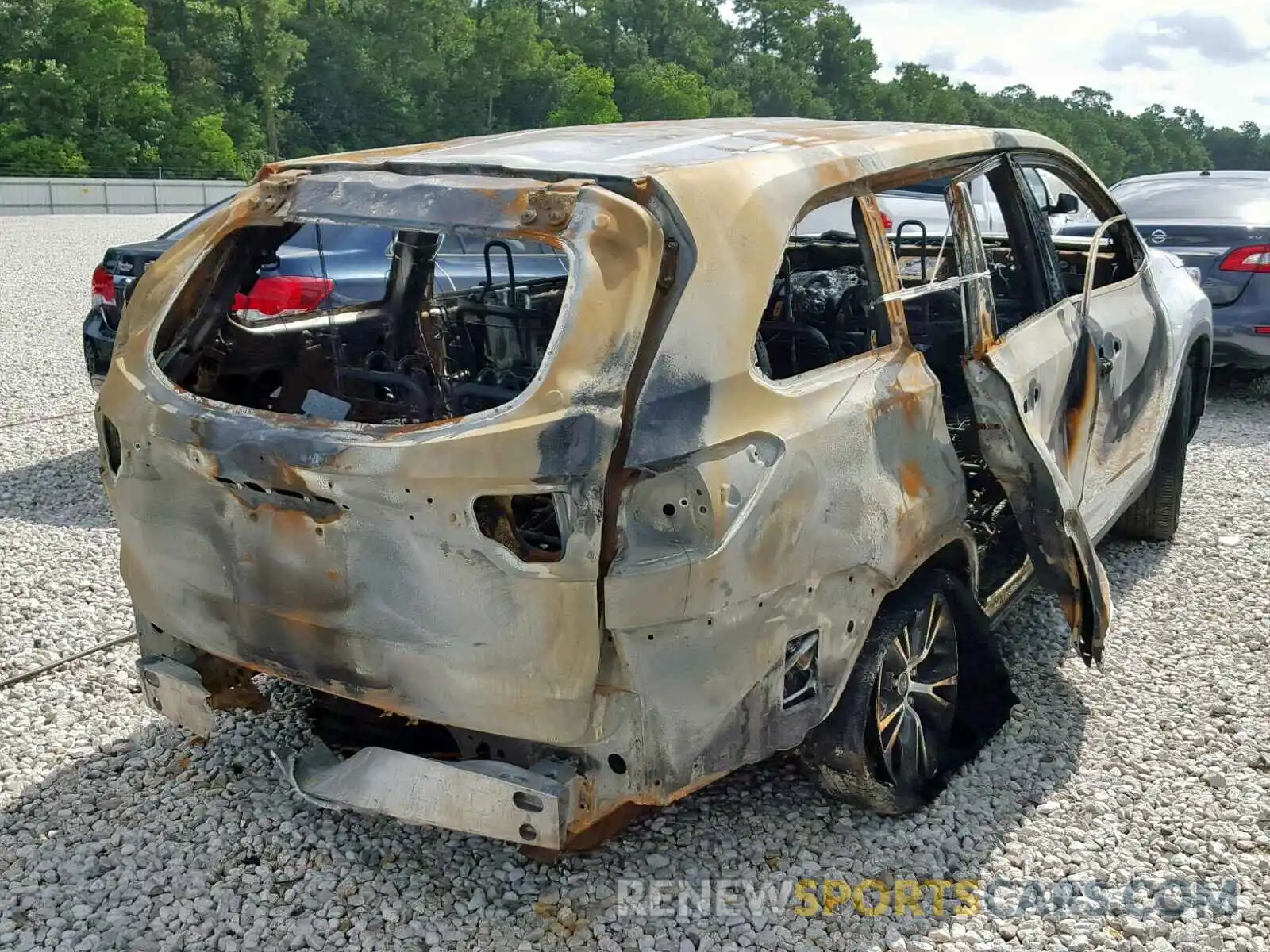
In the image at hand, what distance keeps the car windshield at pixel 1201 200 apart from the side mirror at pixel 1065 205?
4.42 metres

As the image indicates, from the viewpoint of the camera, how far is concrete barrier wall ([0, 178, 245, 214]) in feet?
114

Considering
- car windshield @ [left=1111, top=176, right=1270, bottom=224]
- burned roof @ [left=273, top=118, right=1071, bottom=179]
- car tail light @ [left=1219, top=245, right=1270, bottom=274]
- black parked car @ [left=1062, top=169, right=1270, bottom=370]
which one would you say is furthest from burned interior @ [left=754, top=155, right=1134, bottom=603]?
car windshield @ [left=1111, top=176, right=1270, bottom=224]

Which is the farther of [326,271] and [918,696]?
[326,271]

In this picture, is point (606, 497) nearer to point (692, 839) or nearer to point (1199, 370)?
point (692, 839)

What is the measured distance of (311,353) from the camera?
3945 millimetres

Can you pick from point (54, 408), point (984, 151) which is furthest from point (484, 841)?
point (54, 408)

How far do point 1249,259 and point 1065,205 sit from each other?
4.11m

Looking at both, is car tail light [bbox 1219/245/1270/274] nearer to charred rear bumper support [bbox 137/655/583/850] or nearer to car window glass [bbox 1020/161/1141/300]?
car window glass [bbox 1020/161/1141/300]

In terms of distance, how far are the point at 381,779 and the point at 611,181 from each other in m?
1.45

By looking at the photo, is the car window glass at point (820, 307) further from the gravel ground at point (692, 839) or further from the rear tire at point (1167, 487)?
the rear tire at point (1167, 487)

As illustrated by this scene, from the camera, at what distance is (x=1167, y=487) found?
5.57 meters

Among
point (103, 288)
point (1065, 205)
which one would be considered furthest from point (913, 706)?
point (103, 288)

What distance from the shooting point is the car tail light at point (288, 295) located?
472 centimetres

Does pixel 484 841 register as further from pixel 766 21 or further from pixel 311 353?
pixel 766 21
